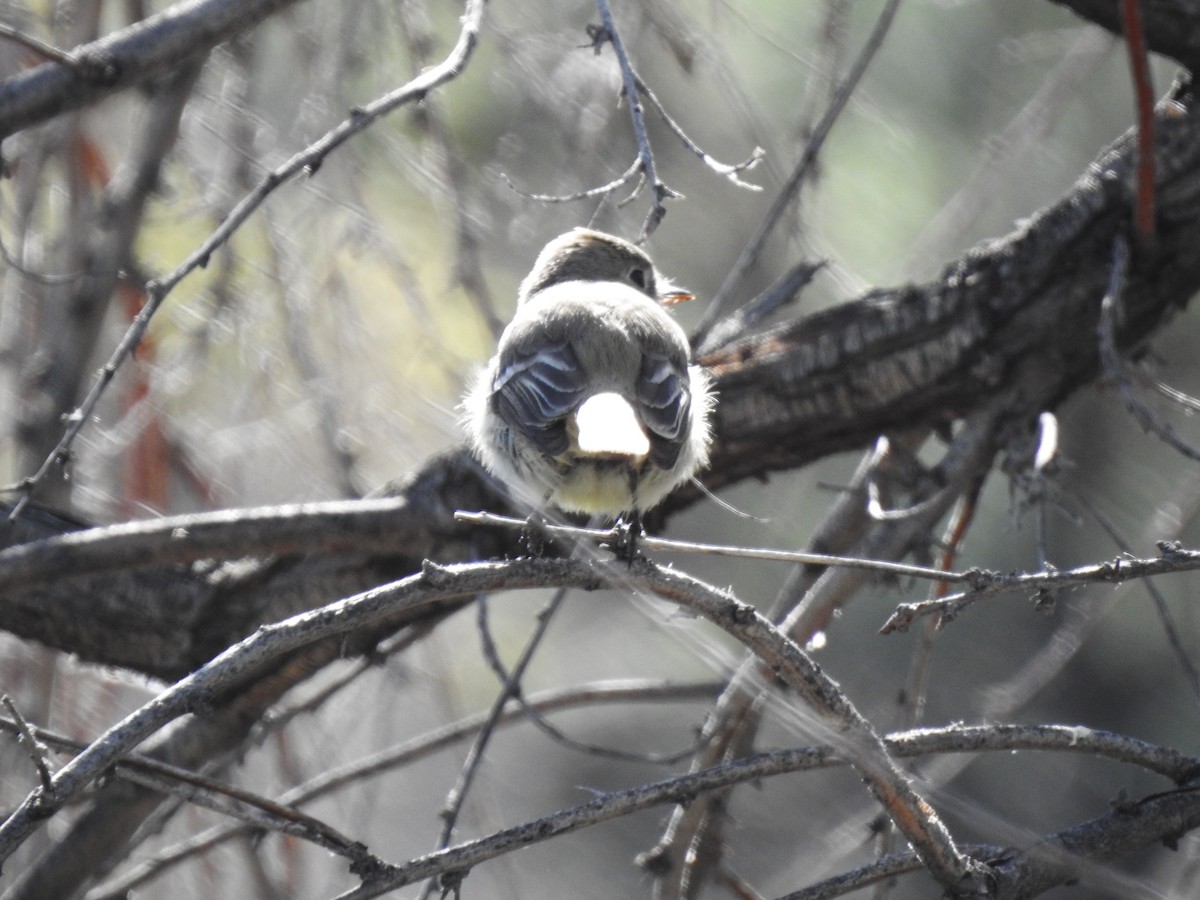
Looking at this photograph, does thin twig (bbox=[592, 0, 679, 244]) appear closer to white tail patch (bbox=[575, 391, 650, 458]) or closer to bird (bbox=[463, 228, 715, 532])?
white tail patch (bbox=[575, 391, 650, 458])

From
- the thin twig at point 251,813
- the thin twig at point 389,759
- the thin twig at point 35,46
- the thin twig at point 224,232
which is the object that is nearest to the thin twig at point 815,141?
the thin twig at point 224,232

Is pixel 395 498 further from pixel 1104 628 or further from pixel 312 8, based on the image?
pixel 1104 628

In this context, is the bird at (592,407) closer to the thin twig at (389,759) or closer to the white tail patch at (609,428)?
the white tail patch at (609,428)

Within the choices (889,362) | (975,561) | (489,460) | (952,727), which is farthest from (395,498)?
(975,561)

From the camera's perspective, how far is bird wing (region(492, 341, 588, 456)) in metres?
3.34

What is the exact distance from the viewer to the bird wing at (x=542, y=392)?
3.34 meters

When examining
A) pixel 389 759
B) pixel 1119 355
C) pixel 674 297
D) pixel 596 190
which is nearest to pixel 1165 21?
pixel 1119 355

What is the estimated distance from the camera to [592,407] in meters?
3.29

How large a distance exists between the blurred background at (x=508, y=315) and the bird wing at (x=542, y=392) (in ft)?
1.08

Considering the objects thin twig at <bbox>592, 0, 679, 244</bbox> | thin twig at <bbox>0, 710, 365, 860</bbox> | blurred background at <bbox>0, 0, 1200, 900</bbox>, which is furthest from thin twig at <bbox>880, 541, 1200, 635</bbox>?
thin twig at <bbox>0, 710, 365, 860</bbox>

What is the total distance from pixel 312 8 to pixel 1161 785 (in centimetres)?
489

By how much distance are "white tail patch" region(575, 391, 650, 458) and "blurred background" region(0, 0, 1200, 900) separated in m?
0.32

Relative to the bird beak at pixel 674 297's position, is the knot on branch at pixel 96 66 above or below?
below

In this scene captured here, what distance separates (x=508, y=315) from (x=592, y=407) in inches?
110
